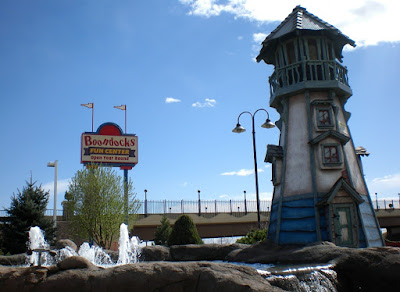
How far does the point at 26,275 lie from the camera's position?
27.7 feet

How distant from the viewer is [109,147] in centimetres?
4200

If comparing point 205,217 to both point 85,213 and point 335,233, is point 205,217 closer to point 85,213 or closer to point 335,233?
point 85,213

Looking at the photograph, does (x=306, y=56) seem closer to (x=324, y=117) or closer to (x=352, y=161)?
(x=324, y=117)

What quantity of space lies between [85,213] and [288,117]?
58.1 ft

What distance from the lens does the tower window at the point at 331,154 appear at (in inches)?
832

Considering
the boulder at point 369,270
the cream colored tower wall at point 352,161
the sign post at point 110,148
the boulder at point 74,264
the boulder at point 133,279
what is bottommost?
the boulder at point 369,270

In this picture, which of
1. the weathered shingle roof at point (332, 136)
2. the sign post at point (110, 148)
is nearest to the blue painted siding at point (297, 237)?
the weathered shingle roof at point (332, 136)

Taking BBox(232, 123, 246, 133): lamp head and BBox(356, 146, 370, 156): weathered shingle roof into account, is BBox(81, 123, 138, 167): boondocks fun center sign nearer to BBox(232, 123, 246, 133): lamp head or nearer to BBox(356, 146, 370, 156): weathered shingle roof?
BBox(232, 123, 246, 133): lamp head

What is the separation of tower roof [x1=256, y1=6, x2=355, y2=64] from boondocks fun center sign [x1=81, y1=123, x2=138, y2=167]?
21.6m

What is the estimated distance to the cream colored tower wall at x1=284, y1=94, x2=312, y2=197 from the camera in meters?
21.2

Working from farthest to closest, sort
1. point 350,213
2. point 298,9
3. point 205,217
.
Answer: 1. point 205,217
2. point 298,9
3. point 350,213

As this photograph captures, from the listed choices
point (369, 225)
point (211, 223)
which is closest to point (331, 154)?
point (369, 225)

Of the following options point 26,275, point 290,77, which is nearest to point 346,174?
point 290,77

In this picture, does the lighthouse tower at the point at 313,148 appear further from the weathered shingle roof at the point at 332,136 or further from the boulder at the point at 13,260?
the boulder at the point at 13,260
